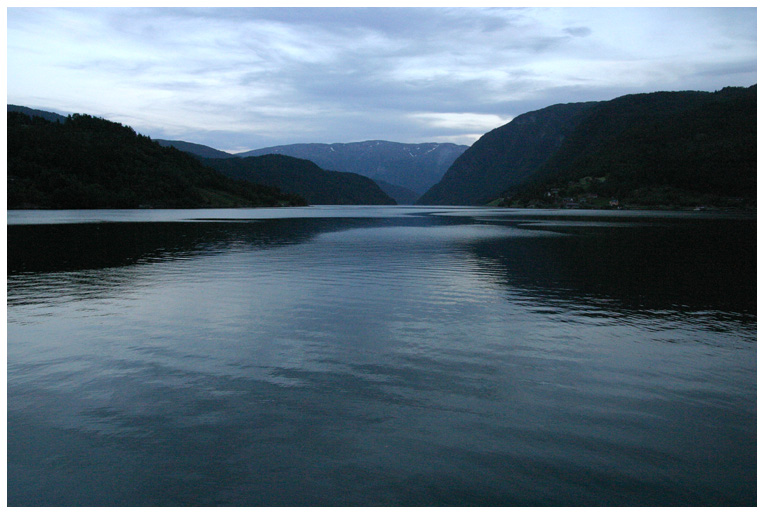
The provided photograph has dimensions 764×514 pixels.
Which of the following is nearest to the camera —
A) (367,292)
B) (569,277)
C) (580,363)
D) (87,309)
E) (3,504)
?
(3,504)

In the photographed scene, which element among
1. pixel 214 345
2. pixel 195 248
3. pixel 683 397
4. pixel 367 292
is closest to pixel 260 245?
pixel 195 248

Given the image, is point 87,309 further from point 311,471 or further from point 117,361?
point 311,471

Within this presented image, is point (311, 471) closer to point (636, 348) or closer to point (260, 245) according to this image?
point (636, 348)

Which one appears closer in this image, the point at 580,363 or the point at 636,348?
the point at 580,363

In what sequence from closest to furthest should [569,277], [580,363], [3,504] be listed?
[3,504], [580,363], [569,277]

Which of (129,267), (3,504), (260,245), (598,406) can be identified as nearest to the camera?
(3,504)

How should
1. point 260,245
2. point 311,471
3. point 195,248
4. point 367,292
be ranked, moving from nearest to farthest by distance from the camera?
point 311,471, point 367,292, point 195,248, point 260,245

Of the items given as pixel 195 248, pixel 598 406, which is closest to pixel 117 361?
pixel 598 406
